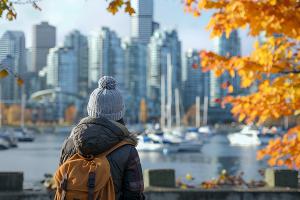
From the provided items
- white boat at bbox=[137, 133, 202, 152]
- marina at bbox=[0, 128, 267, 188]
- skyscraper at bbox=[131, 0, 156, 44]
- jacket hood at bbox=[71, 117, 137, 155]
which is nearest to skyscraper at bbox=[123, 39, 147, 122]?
white boat at bbox=[137, 133, 202, 152]

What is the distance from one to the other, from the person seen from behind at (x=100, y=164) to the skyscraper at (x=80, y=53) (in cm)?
10185

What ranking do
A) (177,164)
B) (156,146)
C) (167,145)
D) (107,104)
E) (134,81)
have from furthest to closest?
(134,81), (156,146), (167,145), (177,164), (107,104)

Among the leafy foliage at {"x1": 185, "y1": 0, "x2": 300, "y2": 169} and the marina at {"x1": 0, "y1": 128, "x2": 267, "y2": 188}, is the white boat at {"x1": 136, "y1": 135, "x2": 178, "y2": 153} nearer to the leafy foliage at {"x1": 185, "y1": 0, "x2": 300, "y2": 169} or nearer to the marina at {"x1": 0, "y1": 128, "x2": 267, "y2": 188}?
the marina at {"x1": 0, "y1": 128, "x2": 267, "y2": 188}

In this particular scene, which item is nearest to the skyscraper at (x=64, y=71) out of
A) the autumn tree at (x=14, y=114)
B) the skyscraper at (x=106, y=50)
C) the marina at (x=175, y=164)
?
the autumn tree at (x=14, y=114)

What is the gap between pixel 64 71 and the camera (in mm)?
123125

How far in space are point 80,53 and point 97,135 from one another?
114430 mm

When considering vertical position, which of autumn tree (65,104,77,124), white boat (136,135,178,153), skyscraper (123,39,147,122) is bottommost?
autumn tree (65,104,77,124)

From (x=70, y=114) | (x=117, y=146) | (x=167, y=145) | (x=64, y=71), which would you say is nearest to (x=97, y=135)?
(x=117, y=146)

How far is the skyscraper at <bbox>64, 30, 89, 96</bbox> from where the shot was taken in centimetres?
10841

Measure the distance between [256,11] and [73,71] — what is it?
118341 mm

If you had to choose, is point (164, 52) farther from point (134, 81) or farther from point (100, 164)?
point (100, 164)

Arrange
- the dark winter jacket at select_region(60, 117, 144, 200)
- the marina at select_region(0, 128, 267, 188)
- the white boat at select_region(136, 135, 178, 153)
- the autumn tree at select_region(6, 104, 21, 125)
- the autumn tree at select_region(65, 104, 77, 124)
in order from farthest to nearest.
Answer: the autumn tree at select_region(65, 104, 77, 124)
the autumn tree at select_region(6, 104, 21, 125)
the white boat at select_region(136, 135, 178, 153)
the marina at select_region(0, 128, 267, 188)
the dark winter jacket at select_region(60, 117, 144, 200)

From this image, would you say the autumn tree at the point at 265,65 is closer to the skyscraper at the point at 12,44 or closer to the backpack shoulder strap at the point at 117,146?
the skyscraper at the point at 12,44

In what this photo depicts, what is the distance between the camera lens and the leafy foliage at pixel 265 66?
6.58 meters
